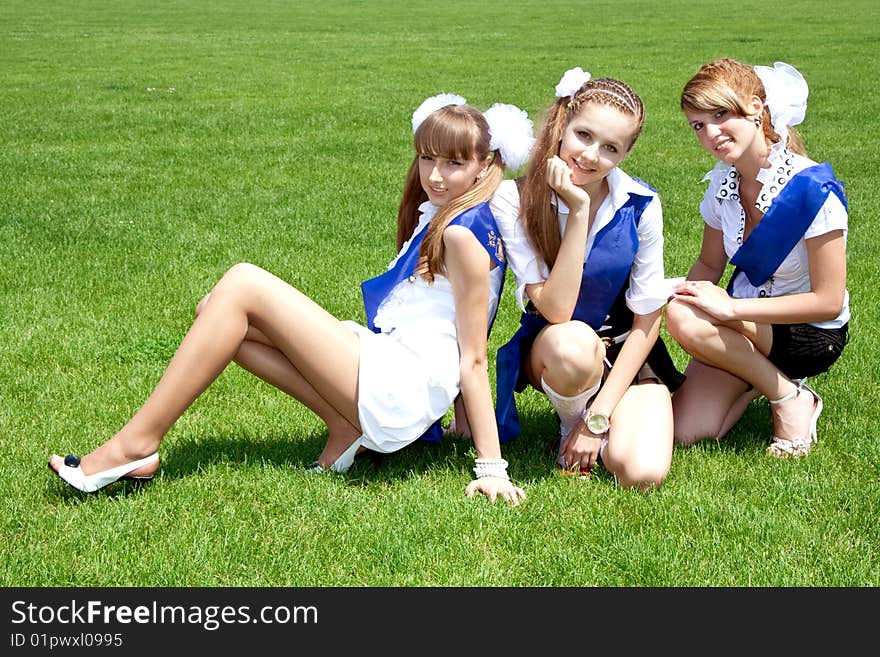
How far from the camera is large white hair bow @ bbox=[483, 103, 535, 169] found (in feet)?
12.5

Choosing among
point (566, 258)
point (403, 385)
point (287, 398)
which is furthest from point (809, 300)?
point (287, 398)

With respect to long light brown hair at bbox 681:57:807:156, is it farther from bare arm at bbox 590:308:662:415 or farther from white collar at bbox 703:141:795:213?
bare arm at bbox 590:308:662:415

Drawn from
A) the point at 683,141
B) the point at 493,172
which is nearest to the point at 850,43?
the point at 683,141

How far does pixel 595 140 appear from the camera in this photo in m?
3.66

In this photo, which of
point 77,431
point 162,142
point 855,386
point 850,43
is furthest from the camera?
point 850,43

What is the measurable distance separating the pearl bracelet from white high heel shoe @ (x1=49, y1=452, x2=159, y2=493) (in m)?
1.13

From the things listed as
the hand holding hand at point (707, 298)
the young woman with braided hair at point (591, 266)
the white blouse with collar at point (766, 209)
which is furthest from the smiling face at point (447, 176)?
the white blouse with collar at point (766, 209)

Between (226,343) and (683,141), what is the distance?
9.14 m

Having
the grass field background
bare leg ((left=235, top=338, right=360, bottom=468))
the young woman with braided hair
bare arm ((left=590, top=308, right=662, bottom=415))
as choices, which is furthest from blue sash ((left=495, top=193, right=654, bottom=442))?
bare leg ((left=235, top=338, right=360, bottom=468))

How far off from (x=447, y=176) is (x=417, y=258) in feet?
1.03

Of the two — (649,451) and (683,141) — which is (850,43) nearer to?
(683,141)

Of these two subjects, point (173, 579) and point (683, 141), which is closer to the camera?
point (173, 579)

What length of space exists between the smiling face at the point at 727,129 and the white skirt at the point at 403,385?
1174 millimetres

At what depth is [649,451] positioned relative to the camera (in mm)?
3807
